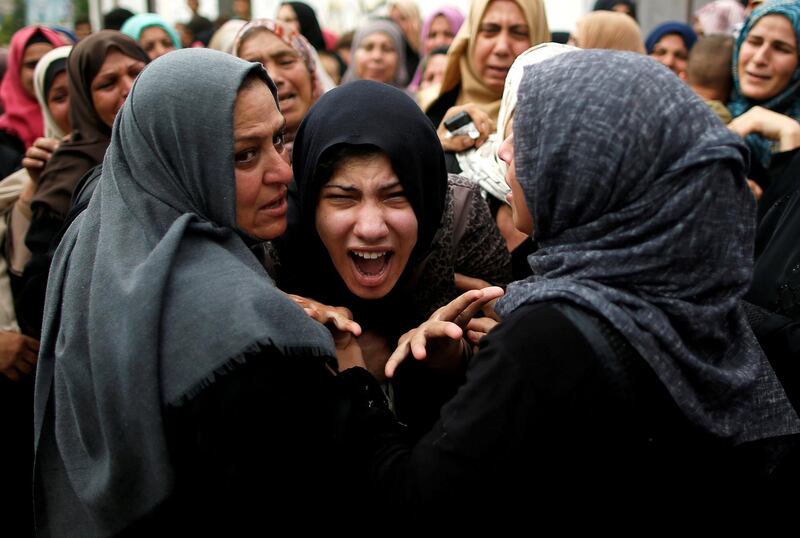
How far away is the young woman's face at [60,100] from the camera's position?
3686mm

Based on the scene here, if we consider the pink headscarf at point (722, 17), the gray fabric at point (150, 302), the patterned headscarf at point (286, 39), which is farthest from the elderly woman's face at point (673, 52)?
the gray fabric at point (150, 302)

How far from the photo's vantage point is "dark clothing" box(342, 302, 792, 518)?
1.38m

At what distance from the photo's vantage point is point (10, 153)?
3.96m

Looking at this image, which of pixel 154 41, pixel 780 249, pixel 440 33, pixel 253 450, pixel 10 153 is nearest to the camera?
pixel 253 450

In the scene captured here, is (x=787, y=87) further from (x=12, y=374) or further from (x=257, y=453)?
(x=12, y=374)

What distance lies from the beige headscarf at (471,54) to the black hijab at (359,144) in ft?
4.61

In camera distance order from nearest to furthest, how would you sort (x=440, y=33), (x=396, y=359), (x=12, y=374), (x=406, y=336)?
(x=396, y=359), (x=406, y=336), (x=12, y=374), (x=440, y=33)

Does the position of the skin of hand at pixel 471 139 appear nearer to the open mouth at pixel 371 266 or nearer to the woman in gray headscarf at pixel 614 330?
the open mouth at pixel 371 266

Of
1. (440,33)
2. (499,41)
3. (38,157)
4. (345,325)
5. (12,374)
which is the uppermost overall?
(499,41)

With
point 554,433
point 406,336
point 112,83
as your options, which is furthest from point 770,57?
point 112,83

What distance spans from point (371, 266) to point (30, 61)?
317 cm

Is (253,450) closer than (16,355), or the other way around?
(253,450)

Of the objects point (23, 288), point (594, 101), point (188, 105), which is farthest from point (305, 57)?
point (594, 101)

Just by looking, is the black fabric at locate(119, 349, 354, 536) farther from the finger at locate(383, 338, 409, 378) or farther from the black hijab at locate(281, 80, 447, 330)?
the black hijab at locate(281, 80, 447, 330)
